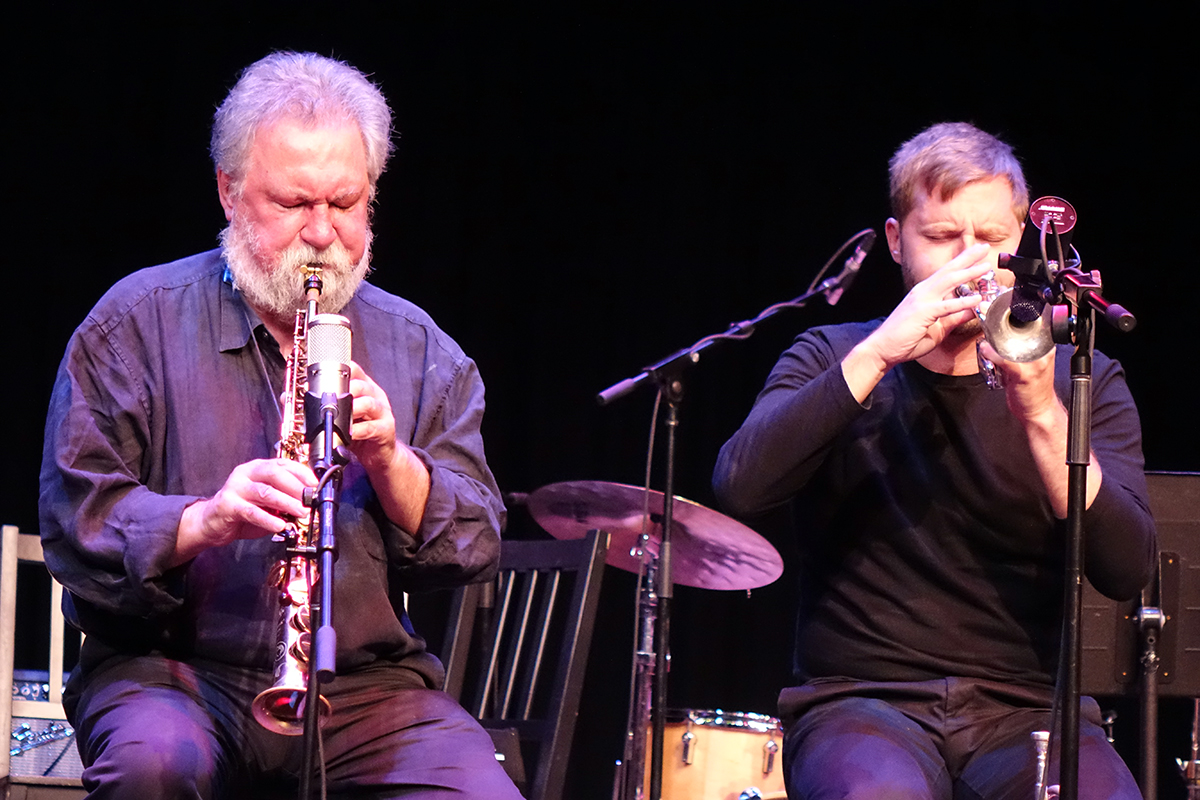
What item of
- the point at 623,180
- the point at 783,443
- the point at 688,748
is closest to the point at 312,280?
the point at 783,443

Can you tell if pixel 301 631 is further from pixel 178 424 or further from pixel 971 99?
pixel 971 99

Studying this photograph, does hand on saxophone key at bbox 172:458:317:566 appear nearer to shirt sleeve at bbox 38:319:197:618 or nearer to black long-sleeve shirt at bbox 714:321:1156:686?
shirt sleeve at bbox 38:319:197:618

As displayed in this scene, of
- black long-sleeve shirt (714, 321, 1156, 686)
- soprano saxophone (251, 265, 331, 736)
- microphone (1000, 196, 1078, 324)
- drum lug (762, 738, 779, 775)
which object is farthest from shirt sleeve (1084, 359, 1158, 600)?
drum lug (762, 738, 779, 775)

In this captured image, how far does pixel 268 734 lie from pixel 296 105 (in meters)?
1.13

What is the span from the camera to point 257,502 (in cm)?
201

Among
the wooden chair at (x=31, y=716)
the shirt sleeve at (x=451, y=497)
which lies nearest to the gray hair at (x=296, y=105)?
the shirt sleeve at (x=451, y=497)

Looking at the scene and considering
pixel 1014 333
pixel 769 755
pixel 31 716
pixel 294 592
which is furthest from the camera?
pixel 769 755

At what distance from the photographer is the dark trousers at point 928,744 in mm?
2082

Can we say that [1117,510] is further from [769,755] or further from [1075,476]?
[769,755]

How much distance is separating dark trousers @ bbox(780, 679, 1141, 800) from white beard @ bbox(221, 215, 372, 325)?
113cm

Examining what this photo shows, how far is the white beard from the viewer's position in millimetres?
2383

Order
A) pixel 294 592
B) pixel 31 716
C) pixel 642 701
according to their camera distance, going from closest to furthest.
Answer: pixel 294 592, pixel 31 716, pixel 642 701

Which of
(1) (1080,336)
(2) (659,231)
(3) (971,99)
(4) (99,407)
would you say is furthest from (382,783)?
(3) (971,99)

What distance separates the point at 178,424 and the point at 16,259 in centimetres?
288
